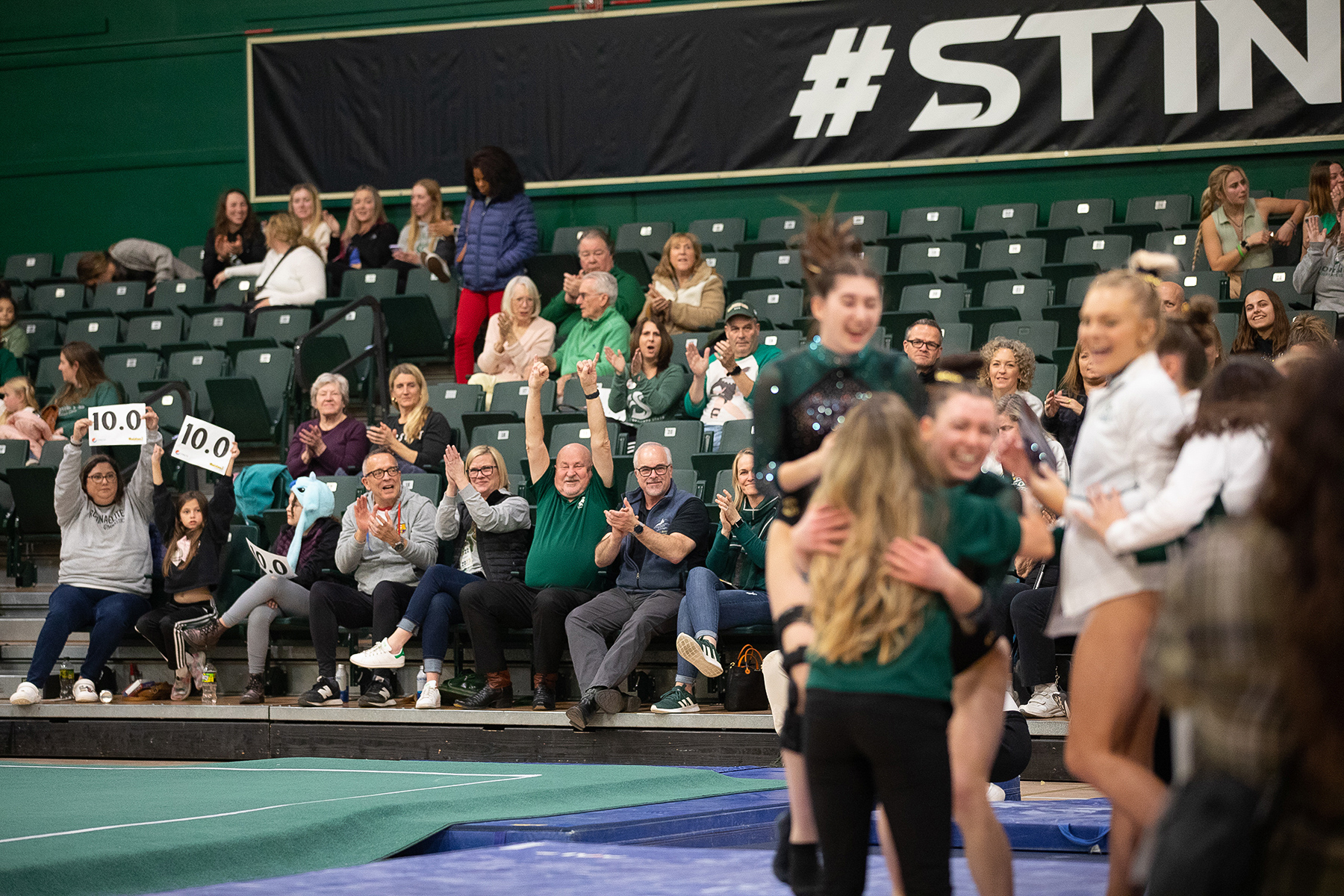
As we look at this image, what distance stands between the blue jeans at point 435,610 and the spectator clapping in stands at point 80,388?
3.40 metres

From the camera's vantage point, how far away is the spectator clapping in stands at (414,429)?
8469 mm

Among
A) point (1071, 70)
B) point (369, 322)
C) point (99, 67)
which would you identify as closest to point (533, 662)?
point (369, 322)

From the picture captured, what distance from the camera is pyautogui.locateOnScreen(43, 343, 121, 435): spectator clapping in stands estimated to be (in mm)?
9719

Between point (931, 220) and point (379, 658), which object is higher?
point (931, 220)

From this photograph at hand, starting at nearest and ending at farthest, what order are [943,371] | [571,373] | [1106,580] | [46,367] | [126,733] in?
[1106,580] < [943,371] < [126,733] < [571,373] < [46,367]

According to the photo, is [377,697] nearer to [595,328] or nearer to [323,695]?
[323,695]

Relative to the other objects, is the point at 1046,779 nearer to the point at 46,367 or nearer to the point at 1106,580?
the point at 1106,580

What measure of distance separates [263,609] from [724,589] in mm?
2675

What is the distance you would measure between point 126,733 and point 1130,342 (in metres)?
6.52

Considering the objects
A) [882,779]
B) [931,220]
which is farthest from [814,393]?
[931,220]

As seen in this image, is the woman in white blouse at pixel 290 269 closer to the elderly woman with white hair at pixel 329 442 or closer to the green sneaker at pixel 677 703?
the elderly woman with white hair at pixel 329 442

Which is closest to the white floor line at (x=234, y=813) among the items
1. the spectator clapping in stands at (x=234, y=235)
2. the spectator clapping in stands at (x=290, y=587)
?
the spectator clapping in stands at (x=290, y=587)

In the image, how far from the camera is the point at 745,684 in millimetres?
6906

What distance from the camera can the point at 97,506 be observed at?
8531 millimetres
